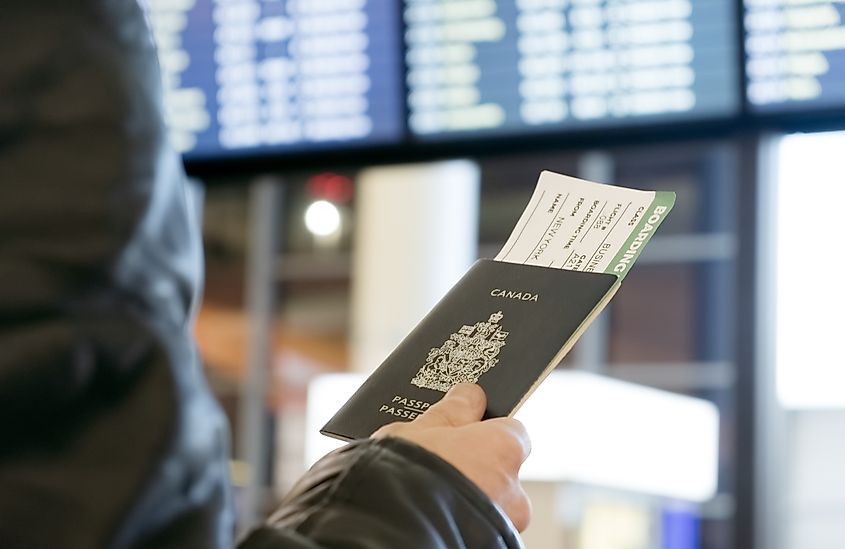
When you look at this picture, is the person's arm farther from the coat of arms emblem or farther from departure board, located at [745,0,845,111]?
departure board, located at [745,0,845,111]

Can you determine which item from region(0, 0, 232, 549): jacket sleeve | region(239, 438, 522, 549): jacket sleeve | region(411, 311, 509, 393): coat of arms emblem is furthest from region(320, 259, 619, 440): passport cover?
region(0, 0, 232, 549): jacket sleeve

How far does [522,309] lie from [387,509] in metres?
0.20

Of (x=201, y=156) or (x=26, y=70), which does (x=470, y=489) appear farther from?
(x=201, y=156)

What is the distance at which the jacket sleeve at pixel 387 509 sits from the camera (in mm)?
620

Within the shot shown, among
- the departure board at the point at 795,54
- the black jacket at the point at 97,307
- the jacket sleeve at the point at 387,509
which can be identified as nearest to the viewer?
the black jacket at the point at 97,307

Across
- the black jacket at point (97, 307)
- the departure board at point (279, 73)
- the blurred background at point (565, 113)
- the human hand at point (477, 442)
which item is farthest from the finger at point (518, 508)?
the departure board at point (279, 73)

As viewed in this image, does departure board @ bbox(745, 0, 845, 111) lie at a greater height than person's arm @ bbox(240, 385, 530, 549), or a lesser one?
greater

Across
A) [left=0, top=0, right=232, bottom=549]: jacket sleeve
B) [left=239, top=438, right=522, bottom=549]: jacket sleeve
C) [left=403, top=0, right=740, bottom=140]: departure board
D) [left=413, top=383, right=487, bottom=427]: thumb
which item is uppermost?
[left=403, top=0, right=740, bottom=140]: departure board

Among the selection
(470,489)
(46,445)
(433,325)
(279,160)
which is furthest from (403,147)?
(46,445)

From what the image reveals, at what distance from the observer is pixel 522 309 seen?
2.60 feet

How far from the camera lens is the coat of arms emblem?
2.56 ft

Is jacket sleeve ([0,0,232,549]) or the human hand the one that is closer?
jacket sleeve ([0,0,232,549])

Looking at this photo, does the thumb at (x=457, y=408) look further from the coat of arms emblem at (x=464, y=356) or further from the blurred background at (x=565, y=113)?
the blurred background at (x=565, y=113)

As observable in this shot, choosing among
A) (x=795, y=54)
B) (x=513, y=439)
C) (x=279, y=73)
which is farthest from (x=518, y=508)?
(x=279, y=73)
